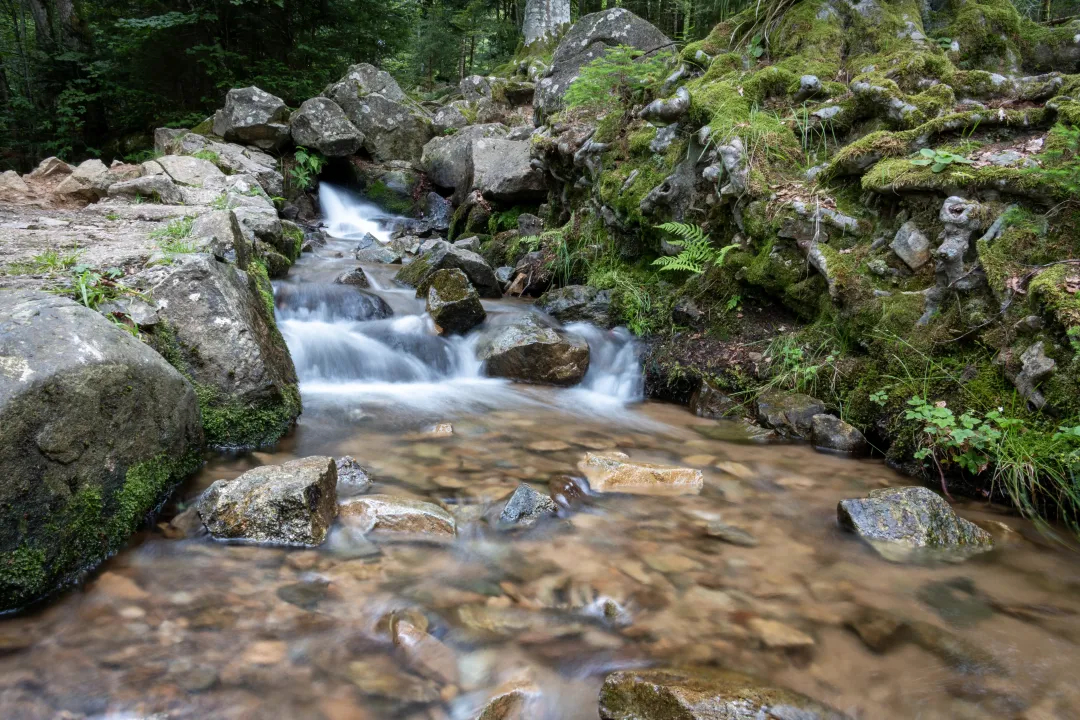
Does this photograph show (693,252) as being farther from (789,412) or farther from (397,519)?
Answer: (397,519)

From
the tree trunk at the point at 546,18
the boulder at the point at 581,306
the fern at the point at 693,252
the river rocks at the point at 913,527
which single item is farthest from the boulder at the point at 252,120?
the river rocks at the point at 913,527

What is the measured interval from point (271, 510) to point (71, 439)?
83cm

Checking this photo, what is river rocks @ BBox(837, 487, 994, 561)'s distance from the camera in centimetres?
288

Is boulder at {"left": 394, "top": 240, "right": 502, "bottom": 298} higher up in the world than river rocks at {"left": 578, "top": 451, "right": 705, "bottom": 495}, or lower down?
higher up

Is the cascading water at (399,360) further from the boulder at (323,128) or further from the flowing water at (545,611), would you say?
the boulder at (323,128)

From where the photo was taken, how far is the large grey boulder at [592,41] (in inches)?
454

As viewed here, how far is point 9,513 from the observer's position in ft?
6.91

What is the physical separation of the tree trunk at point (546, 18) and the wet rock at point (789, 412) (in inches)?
588

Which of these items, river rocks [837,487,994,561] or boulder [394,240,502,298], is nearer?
river rocks [837,487,994,561]

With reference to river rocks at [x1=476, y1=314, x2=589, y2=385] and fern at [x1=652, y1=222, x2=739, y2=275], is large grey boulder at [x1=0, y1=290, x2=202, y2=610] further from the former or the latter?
fern at [x1=652, y1=222, x2=739, y2=275]

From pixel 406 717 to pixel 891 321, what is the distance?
3.93 metres

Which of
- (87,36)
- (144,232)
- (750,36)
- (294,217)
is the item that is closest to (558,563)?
(144,232)

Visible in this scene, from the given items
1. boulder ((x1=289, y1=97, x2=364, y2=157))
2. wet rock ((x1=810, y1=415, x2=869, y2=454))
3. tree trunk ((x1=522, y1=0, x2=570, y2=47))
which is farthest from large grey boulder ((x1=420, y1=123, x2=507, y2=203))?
wet rock ((x1=810, y1=415, x2=869, y2=454))

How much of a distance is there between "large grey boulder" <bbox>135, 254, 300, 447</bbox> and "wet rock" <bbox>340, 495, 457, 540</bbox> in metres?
1.09
